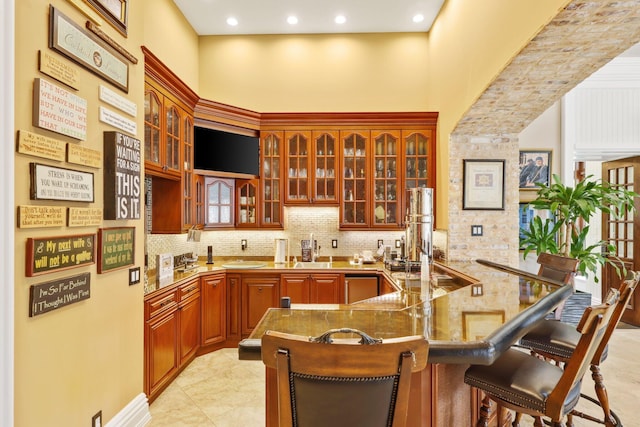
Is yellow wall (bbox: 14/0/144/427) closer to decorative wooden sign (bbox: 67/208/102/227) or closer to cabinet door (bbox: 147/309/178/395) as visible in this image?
decorative wooden sign (bbox: 67/208/102/227)

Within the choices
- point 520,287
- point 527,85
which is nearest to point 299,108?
point 527,85

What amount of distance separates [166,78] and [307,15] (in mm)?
2269

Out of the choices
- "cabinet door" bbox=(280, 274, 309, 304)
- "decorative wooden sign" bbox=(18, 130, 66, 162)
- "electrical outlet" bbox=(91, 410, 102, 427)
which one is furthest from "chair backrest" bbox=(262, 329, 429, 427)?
"cabinet door" bbox=(280, 274, 309, 304)

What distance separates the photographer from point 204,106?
449 centimetres

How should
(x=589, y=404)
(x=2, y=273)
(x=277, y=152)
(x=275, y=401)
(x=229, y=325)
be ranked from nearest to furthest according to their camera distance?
(x=2, y=273)
(x=275, y=401)
(x=589, y=404)
(x=229, y=325)
(x=277, y=152)

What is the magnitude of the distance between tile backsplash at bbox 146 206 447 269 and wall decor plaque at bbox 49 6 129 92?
2934 mm

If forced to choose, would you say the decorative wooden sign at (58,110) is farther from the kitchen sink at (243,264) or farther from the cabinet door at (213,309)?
the kitchen sink at (243,264)

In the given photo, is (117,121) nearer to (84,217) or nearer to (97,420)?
(84,217)

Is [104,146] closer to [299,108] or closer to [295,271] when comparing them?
[295,271]

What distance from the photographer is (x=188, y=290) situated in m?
3.79

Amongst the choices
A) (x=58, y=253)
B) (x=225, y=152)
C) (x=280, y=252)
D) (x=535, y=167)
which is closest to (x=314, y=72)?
(x=225, y=152)

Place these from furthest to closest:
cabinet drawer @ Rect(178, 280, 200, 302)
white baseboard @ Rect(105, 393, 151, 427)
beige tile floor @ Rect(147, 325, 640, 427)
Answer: cabinet drawer @ Rect(178, 280, 200, 302) → beige tile floor @ Rect(147, 325, 640, 427) → white baseboard @ Rect(105, 393, 151, 427)

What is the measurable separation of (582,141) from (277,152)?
425cm

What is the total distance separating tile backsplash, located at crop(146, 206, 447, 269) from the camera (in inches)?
207
